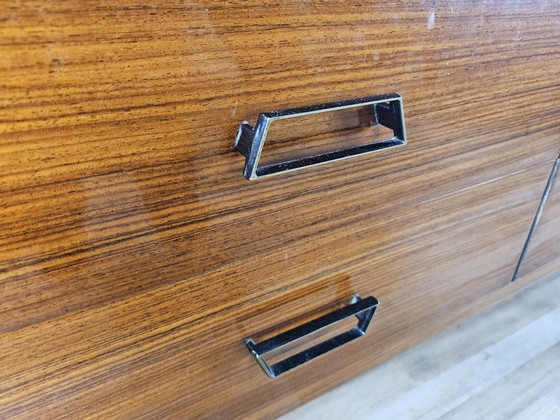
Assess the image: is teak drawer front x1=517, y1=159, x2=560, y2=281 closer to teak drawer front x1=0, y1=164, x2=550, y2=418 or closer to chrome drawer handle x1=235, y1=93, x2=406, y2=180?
teak drawer front x1=0, y1=164, x2=550, y2=418

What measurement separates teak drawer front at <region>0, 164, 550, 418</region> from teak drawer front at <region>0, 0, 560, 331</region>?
2 cm

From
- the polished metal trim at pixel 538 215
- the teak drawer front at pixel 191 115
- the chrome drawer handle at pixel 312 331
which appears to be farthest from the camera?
the polished metal trim at pixel 538 215

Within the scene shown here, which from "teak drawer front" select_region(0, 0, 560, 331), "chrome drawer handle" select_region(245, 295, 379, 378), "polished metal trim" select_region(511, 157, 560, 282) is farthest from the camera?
"polished metal trim" select_region(511, 157, 560, 282)

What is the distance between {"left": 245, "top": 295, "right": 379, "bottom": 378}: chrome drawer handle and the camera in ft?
1.47

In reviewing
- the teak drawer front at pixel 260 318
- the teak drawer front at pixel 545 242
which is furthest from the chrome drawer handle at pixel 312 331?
the teak drawer front at pixel 545 242

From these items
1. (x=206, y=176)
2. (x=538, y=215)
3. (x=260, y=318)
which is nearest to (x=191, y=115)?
(x=206, y=176)

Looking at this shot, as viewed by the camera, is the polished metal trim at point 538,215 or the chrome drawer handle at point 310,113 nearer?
the chrome drawer handle at point 310,113

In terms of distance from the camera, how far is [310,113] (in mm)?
327

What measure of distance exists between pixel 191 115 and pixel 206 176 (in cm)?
5

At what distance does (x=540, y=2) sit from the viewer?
0.41 m

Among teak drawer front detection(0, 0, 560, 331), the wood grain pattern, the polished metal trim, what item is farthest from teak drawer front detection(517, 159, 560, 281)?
teak drawer front detection(0, 0, 560, 331)

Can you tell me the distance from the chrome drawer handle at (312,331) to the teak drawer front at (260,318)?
0.01 meters

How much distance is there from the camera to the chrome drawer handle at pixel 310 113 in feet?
1.02

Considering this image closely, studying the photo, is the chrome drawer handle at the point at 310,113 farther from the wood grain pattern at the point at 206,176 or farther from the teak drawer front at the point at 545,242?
the teak drawer front at the point at 545,242
